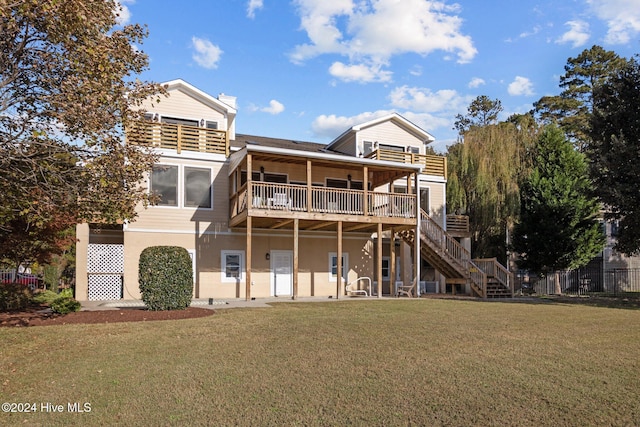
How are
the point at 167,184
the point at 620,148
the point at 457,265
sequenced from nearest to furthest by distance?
the point at 620,148 → the point at 167,184 → the point at 457,265

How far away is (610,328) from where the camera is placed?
35.4 feet

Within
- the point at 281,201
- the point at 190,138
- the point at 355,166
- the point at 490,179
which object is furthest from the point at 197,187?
the point at 490,179

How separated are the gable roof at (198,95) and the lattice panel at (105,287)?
7683 millimetres

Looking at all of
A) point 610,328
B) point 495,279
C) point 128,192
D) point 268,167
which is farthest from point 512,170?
point 128,192

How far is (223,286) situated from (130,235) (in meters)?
3.92

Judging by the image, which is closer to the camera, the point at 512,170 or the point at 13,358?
the point at 13,358

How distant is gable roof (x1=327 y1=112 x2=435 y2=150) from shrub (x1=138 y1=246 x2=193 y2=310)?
12.7 metres

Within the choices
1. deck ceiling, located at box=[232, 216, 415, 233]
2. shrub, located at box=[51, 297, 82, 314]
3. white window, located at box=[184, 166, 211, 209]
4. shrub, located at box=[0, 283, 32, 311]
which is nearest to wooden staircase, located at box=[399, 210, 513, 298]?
deck ceiling, located at box=[232, 216, 415, 233]

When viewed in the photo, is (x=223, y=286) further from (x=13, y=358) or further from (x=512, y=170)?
(x=512, y=170)

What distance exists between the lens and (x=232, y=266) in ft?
62.4

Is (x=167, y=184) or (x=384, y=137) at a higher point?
(x=384, y=137)

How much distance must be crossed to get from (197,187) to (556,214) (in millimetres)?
16634

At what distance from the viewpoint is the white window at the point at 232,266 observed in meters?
18.9

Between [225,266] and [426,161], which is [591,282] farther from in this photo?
[225,266]
